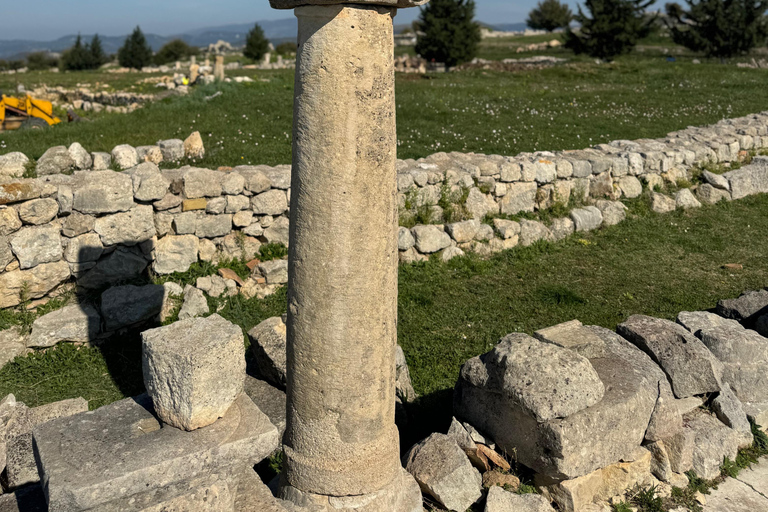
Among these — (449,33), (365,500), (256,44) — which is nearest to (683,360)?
(365,500)

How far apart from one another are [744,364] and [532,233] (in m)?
4.17

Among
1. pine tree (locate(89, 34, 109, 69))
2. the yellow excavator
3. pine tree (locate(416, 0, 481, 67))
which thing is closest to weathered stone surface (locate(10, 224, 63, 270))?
the yellow excavator

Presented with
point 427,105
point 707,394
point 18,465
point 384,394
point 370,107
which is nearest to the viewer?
point 370,107

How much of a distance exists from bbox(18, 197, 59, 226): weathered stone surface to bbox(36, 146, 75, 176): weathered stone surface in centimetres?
246

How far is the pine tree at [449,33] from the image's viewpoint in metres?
30.6

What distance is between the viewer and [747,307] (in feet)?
21.9

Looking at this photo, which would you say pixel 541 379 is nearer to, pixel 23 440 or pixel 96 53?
pixel 23 440

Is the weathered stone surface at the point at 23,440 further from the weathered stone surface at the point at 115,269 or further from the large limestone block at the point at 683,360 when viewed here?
the large limestone block at the point at 683,360

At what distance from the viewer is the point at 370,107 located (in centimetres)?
325

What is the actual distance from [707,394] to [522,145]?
7876 mm

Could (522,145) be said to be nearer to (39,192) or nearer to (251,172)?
(251,172)

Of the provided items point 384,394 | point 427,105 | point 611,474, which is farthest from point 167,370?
point 427,105

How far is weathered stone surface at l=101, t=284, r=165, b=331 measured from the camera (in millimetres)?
6730

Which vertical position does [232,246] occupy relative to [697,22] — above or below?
below
